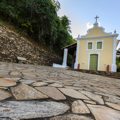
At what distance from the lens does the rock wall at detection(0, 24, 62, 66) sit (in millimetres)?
7203

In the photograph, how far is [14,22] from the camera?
8945mm

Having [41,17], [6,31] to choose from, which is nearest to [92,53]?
[41,17]

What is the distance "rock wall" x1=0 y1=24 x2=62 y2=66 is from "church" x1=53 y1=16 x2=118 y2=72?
A: 4590mm

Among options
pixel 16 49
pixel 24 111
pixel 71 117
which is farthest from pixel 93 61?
pixel 24 111

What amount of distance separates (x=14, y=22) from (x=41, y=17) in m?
2.80

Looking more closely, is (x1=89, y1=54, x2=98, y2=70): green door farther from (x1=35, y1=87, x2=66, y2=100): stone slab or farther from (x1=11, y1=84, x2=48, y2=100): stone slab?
(x1=11, y1=84, x2=48, y2=100): stone slab

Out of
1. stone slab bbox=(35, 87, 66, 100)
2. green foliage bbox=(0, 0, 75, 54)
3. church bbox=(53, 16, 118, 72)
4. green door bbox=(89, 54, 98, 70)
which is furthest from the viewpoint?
green door bbox=(89, 54, 98, 70)

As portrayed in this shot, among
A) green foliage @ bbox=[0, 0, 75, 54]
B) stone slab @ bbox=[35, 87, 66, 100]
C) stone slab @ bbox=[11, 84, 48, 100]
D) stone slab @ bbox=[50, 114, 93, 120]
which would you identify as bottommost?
stone slab @ bbox=[50, 114, 93, 120]

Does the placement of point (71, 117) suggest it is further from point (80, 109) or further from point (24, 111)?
point (24, 111)

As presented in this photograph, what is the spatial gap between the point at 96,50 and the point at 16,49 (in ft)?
28.0

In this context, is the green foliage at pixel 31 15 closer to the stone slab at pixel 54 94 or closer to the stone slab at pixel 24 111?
the stone slab at pixel 54 94

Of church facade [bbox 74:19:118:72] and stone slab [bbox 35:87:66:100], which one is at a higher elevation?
church facade [bbox 74:19:118:72]

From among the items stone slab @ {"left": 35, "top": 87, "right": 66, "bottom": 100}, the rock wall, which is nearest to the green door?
the rock wall

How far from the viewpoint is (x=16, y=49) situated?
8.21 metres
